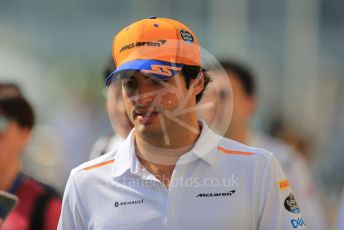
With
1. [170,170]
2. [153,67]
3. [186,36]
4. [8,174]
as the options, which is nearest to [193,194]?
[170,170]

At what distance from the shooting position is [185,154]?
→ 4.37m

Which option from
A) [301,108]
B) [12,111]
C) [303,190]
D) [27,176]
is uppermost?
[12,111]

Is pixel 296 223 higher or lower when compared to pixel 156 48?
lower

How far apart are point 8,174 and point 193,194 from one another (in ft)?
6.25

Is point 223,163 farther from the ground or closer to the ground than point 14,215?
farther from the ground

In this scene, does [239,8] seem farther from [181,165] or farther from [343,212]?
[181,165]

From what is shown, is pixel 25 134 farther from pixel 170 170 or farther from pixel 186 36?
pixel 186 36

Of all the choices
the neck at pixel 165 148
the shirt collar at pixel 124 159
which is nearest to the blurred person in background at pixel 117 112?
the shirt collar at pixel 124 159

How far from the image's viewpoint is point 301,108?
2233cm

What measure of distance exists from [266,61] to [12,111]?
56.9 feet

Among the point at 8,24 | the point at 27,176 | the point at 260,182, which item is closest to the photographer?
the point at 260,182

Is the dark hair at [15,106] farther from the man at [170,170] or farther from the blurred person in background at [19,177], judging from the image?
the man at [170,170]

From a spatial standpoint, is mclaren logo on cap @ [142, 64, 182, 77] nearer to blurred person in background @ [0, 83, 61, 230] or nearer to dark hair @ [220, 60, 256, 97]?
blurred person in background @ [0, 83, 61, 230]

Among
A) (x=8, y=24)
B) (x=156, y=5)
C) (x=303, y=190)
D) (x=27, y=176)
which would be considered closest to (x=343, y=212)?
(x=303, y=190)
